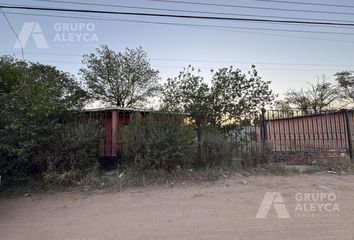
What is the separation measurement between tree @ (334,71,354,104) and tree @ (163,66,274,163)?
23.5 metres

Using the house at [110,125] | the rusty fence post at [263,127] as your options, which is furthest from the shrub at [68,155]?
the rusty fence post at [263,127]

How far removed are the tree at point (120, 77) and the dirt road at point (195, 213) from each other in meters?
17.5

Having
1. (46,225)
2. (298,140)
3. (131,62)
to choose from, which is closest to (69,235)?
(46,225)

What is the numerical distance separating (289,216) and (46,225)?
4.26m

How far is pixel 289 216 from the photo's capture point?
4.54 meters

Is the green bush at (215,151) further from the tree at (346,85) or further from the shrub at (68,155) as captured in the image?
the tree at (346,85)

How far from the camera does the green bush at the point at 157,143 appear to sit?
709cm

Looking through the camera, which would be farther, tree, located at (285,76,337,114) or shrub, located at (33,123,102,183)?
tree, located at (285,76,337,114)

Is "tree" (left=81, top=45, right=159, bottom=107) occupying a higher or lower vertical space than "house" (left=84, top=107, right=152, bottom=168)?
higher

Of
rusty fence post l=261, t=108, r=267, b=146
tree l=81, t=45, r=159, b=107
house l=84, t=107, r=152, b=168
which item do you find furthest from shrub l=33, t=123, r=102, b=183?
tree l=81, t=45, r=159, b=107

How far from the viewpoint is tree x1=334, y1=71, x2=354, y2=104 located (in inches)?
1100

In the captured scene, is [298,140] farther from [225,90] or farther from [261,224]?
[261,224]

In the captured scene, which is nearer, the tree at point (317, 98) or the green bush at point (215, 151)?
the green bush at point (215, 151)

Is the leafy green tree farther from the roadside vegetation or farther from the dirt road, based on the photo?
the dirt road
